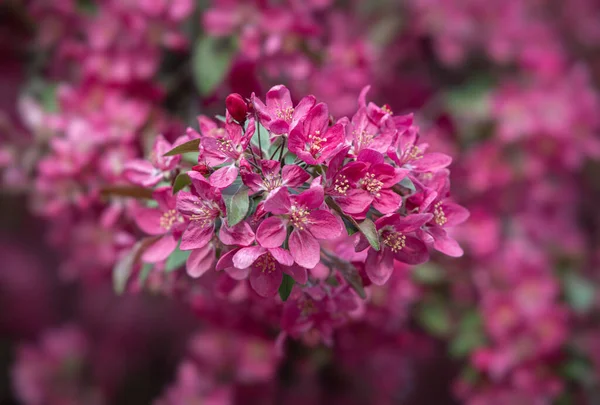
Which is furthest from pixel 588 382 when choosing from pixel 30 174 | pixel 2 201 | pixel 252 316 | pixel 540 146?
pixel 2 201

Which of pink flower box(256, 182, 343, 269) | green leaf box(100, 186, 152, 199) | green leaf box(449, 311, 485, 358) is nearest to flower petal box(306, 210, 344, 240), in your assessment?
pink flower box(256, 182, 343, 269)

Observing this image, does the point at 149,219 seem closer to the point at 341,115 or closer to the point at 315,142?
the point at 315,142

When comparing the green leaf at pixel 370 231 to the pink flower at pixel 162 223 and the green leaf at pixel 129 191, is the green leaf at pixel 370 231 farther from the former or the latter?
the green leaf at pixel 129 191

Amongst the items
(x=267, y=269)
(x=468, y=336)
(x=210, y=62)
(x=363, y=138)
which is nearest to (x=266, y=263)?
(x=267, y=269)

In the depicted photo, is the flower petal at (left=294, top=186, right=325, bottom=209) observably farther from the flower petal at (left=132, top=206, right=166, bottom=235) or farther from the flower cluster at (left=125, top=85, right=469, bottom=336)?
the flower petal at (left=132, top=206, right=166, bottom=235)

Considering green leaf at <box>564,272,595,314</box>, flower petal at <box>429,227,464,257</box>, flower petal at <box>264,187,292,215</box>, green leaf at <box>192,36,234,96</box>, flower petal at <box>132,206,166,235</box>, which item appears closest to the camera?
flower petal at <box>264,187,292,215</box>

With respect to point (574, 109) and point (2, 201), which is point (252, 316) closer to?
point (574, 109)
